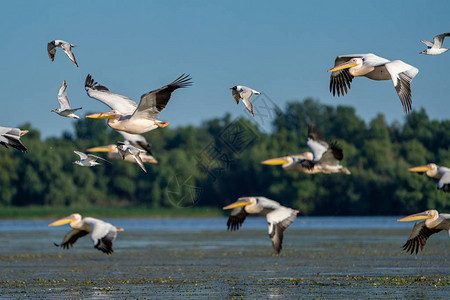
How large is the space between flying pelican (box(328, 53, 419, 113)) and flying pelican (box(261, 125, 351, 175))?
251 centimetres

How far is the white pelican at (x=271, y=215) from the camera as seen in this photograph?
47.6 feet

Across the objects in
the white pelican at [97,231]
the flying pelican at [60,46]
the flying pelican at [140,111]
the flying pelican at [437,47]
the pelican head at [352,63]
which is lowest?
the white pelican at [97,231]

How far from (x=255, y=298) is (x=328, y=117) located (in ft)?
210

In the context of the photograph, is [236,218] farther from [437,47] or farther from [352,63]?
[437,47]

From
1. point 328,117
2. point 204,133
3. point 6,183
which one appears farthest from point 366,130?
point 6,183

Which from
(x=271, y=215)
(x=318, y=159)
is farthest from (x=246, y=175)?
(x=271, y=215)

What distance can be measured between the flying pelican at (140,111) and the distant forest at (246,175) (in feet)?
102

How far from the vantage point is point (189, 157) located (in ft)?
209

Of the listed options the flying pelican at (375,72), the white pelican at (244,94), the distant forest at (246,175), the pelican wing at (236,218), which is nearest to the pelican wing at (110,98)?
the white pelican at (244,94)

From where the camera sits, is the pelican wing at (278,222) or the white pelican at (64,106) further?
the pelican wing at (278,222)

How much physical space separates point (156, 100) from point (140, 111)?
392 mm

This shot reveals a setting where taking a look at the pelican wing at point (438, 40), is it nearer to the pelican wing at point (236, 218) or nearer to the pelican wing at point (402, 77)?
the pelican wing at point (402, 77)

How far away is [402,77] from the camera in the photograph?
12102mm

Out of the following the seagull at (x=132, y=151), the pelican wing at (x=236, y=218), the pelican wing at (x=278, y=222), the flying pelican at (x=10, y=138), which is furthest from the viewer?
the pelican wing at (x=236, y=218)
